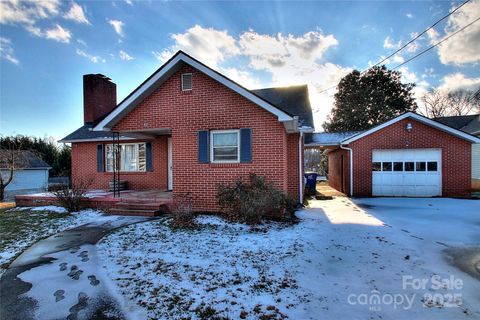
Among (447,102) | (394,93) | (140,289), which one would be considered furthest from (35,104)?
(447,102)

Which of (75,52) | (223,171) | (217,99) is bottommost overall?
(223,171)

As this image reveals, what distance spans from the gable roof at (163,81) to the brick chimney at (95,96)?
258 inches

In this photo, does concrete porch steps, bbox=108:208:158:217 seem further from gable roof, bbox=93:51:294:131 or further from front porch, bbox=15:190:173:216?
gable roof, bbox=93:51:294:131

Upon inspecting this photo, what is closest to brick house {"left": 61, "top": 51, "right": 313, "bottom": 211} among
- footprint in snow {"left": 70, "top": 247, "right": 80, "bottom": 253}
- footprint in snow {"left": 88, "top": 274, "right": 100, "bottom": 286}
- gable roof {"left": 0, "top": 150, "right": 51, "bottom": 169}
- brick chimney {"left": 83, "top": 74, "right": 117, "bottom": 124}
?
footprint in snow {"left": 70, "top": 247, "right": 80, "bottom": 253}

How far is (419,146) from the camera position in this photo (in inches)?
544

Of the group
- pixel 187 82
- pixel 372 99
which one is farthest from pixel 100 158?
pixel 372 99

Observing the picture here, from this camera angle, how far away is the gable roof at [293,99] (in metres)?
13.1

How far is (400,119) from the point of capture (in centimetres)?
1402

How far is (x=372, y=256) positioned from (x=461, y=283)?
1.37m

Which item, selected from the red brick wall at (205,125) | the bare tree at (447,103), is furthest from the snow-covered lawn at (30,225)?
the bare tree at (447,103)

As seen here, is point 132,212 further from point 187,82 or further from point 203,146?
point 187,82

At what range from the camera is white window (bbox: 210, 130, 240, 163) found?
8.86 meters

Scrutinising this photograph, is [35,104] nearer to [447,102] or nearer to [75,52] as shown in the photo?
[75,52]

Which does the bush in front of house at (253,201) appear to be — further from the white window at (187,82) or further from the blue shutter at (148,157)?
the blue shutter at (148,157)
